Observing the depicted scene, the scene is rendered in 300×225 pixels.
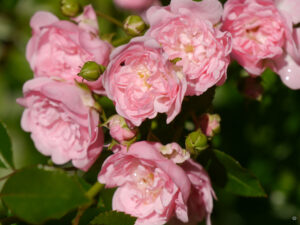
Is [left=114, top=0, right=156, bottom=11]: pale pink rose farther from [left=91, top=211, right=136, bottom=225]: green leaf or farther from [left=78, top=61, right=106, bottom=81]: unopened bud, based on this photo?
[left=91, top=211, right=136, bottom=225]: green leaf

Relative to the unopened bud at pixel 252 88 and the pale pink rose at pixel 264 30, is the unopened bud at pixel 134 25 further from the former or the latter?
the unopened bud at pixel 252 88

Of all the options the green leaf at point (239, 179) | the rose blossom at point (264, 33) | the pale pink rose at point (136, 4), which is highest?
the rose blossom at point (264, 33)

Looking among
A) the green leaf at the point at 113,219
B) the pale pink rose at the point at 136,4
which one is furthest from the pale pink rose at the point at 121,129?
the pale pink rose at the point at 136,4

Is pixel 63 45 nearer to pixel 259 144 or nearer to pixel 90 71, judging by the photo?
pixel 90 71

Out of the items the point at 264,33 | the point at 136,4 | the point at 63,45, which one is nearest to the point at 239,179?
the point at 264,33

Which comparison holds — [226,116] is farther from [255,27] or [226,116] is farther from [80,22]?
[80,22]
